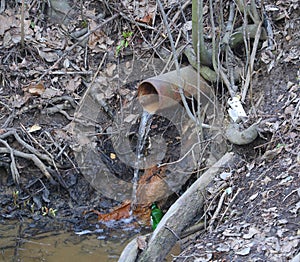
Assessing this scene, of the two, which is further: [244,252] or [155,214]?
[155,214]

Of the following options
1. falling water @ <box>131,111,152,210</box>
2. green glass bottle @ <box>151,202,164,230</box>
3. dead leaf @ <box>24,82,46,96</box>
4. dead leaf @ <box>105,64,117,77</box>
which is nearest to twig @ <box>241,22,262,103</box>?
falling water @ <box>131,111,152,210</box>

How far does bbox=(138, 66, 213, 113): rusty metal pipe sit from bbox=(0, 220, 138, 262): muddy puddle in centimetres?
129

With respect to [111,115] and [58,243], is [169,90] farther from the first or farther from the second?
[58,243]

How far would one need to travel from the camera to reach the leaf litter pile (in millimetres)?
3578

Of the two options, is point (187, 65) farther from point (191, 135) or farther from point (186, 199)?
point (186, 199)

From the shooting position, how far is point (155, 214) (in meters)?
5.32

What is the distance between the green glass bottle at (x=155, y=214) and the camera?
5259 millimetres

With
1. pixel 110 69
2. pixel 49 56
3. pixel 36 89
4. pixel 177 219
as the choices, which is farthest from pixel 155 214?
pixel 49 56

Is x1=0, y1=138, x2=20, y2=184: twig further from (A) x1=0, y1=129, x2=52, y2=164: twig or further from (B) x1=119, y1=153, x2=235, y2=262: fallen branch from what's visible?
(B) x1=119, y1=153, x2=235, y2=262: fallen branch

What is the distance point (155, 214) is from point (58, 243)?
3.24ft

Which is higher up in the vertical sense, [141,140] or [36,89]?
[36,89]

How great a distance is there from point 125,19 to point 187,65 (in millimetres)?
1258

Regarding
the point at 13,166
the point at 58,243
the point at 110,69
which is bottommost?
the point at 58,243

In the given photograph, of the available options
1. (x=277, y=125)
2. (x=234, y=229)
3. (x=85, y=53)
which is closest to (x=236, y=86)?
(x=277, y=125)
